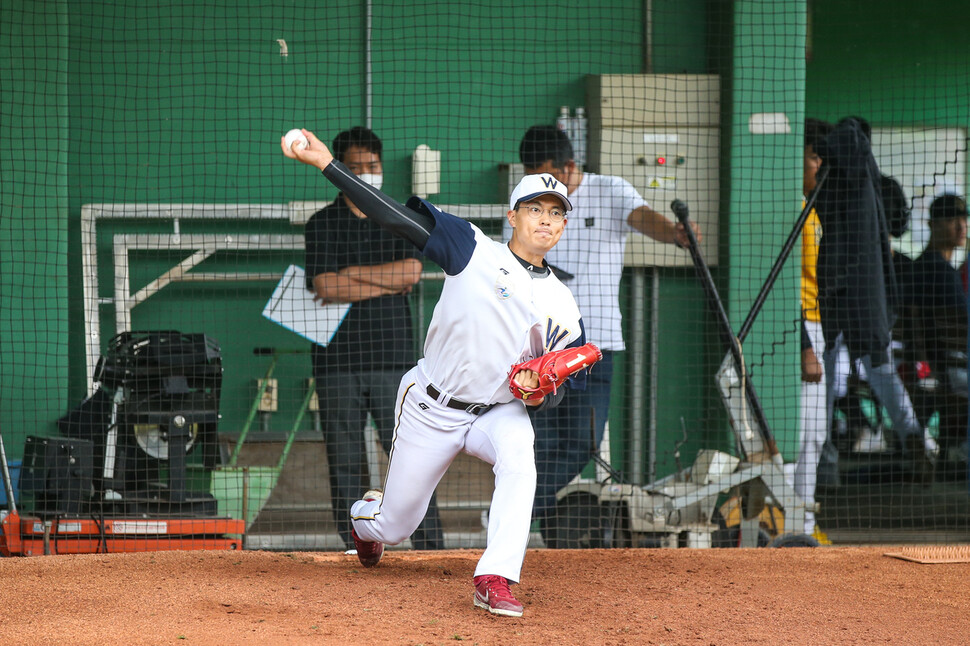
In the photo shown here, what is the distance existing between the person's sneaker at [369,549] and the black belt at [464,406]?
24.4 inches

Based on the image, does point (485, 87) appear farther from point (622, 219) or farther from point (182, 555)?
point (182, 555)

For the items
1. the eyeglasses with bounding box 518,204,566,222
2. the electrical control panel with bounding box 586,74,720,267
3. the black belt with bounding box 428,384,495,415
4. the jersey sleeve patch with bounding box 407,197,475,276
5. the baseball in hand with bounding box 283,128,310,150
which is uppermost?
the electrical control panel with bounding box 586,74,720,267

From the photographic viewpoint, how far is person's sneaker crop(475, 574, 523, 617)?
3336 mm

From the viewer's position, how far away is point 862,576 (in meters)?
4.25

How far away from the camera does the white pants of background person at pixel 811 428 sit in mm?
5816

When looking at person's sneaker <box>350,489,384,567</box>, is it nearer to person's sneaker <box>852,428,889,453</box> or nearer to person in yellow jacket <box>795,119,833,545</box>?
person in yellow jacket <box>795,119,833,545</box>

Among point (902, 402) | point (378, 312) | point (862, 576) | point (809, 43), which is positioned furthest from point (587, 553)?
point (809, 43)

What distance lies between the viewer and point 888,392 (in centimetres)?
643

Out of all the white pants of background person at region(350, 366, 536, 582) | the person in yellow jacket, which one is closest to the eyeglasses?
the white pants of background person at region(350, 366, 536, 582)

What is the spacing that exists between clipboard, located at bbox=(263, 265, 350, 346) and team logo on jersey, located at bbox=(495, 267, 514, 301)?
6.01 ft

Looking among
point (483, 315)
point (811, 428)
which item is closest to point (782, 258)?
point (811, 428)

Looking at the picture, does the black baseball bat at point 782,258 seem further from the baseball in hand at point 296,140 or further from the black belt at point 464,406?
the baseball in hand at point 296,140

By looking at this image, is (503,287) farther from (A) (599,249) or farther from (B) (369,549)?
(A) (599,249)

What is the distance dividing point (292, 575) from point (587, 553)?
4.53 feet
